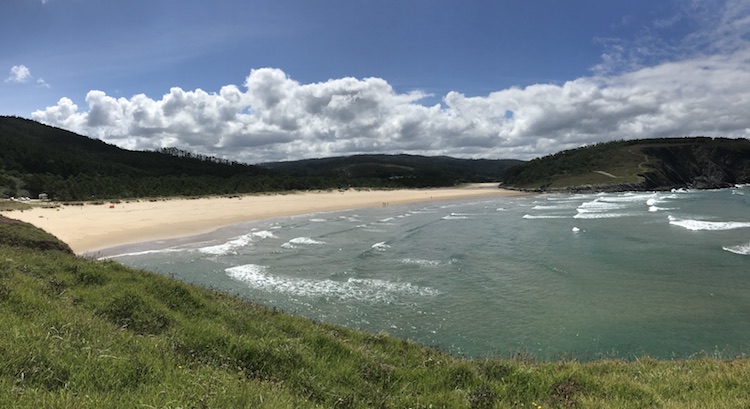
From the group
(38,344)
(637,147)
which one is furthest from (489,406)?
(637,147)

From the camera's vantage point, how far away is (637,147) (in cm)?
17550

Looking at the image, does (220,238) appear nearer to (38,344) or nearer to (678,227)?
(38,344)

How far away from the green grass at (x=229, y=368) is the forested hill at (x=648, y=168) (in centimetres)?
14367

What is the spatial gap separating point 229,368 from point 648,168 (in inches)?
6743

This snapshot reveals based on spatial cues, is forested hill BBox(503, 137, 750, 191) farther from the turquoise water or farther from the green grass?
the green grass

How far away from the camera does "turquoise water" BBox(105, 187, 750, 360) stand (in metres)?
14.3

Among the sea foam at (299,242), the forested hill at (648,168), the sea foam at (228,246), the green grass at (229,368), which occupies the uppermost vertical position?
the forested hill at (648,168)

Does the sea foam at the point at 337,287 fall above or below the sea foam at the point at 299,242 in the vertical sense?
below

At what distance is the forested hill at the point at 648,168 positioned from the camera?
140863mm

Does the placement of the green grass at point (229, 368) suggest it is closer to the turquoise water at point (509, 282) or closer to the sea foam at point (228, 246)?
the turquoise water at point (509, 282)

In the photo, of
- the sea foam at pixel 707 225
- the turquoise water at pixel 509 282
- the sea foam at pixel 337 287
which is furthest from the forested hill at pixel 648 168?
the sea foam at pixel 337 287

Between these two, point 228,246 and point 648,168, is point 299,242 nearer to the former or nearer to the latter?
point 228,246

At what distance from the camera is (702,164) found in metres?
166

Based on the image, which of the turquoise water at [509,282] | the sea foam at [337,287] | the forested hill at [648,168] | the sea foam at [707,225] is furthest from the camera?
the forested hill at [648,168]
